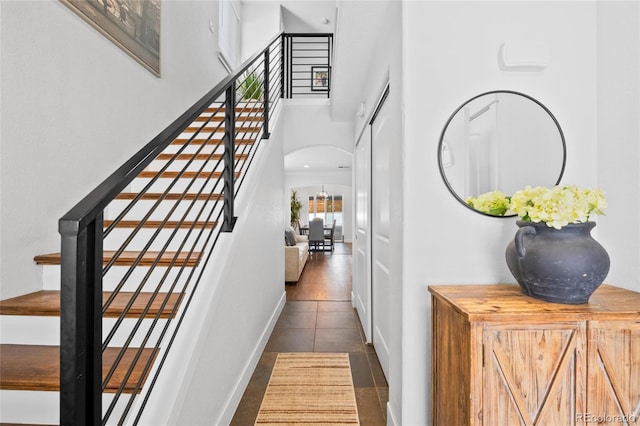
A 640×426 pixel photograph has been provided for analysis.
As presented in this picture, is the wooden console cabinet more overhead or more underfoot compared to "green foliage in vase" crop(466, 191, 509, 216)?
more underfoot

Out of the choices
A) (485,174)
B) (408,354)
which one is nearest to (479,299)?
(408,354)

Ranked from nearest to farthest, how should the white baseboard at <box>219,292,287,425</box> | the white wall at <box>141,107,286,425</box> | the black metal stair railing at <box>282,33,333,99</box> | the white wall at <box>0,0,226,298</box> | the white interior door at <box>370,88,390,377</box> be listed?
1. the white wall at <box>141,107,286,425</box>
2. the white wall at <box>0,0,226,298</box>
3. the white baseboard at <box>219,292,287,425</box>
4. the white interior door at <box>370,88,390,377</box>
5. the black metal stair railing at <box>282,33,333,99</box>

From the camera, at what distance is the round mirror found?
1440 mm

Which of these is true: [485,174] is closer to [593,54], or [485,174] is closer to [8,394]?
[593,54]

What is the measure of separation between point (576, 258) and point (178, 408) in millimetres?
1501

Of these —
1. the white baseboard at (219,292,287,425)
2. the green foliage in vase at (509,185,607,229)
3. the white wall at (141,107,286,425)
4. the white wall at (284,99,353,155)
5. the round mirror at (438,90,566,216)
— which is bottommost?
the white baseboard at (219,292,287,425)

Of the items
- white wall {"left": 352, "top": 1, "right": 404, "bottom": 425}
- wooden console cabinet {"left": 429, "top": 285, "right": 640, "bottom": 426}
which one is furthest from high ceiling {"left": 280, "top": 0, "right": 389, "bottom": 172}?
wooden console cabinet {"left": 429, "top": 285, "right": 640, "bottom": 426}

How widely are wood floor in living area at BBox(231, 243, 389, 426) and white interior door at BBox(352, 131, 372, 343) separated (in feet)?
0.60

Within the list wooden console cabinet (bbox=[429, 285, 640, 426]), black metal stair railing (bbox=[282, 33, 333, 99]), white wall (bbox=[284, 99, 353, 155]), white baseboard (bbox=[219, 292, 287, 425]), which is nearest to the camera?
wooden console cabinet (bbox=[429, 285, 640, 426])

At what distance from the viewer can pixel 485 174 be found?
1442 millimetres

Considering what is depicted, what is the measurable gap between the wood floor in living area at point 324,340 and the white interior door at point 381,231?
0.17 meters

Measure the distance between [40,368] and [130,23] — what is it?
243cm

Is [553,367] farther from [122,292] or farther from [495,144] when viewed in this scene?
[122,292]

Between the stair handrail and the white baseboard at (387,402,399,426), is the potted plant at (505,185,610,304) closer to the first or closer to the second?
the white baseboard at (387,402,399,426)
